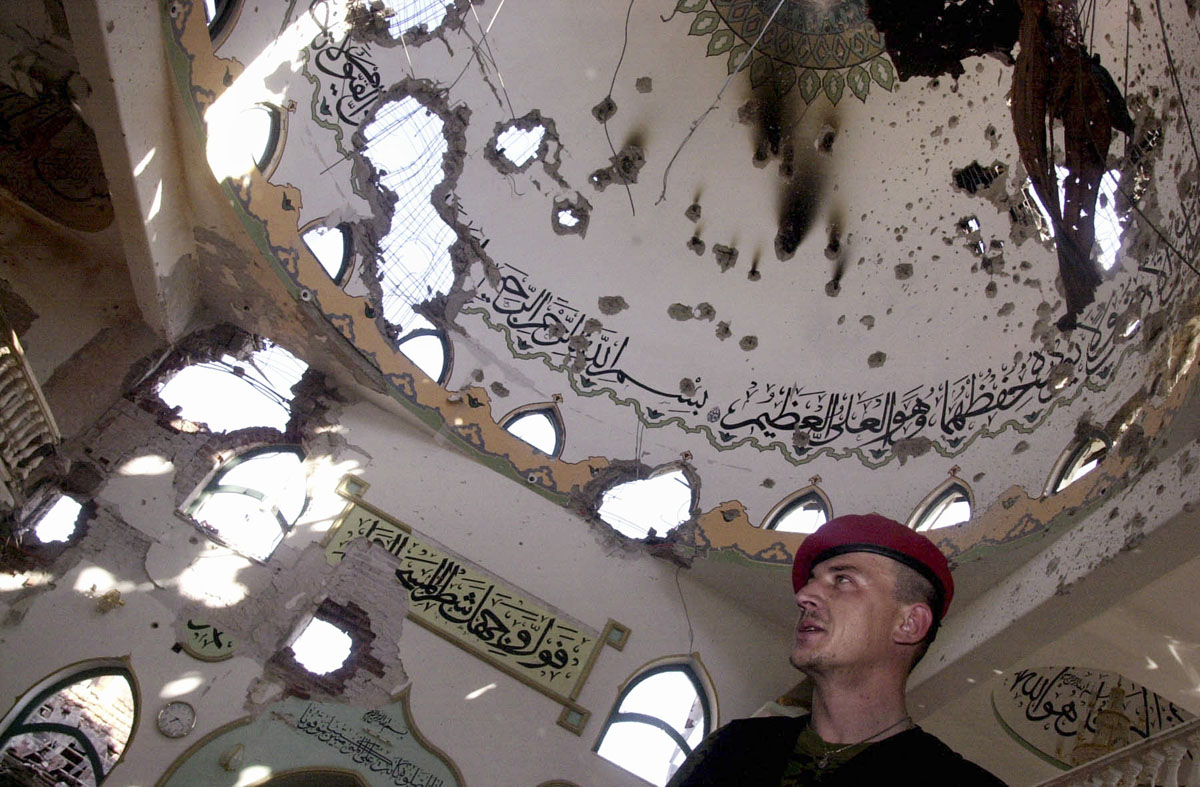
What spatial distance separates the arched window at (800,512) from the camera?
7.70 meters

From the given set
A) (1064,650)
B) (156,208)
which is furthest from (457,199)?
(1064,650)

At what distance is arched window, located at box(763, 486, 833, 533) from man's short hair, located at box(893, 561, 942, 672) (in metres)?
5.51

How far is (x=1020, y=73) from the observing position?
5.39 m

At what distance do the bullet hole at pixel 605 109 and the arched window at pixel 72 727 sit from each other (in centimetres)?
486

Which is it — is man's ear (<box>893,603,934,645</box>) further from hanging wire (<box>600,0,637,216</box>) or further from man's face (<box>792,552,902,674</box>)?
hanging wire (<box>600,0,637,216</box>)

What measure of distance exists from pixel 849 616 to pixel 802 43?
20.6 feet

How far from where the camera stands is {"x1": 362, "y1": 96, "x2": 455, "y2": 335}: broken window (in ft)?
23.1

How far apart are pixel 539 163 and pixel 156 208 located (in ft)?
9.22

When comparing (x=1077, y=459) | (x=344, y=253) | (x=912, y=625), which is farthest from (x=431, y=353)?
(x=912, y=625)

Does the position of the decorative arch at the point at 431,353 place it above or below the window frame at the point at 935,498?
below

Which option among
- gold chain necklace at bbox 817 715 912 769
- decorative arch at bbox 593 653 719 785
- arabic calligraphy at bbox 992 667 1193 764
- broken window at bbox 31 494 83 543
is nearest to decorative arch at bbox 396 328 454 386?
broken window at bbox 31 494 83 543

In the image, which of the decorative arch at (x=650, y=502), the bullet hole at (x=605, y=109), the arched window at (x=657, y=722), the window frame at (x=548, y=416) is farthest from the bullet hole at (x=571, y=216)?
the arched window at (x=657, y=722)

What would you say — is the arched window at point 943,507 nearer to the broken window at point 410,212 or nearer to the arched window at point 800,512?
the arched window at point 800,512

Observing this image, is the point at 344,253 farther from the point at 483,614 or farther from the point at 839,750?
the point at 839,750
